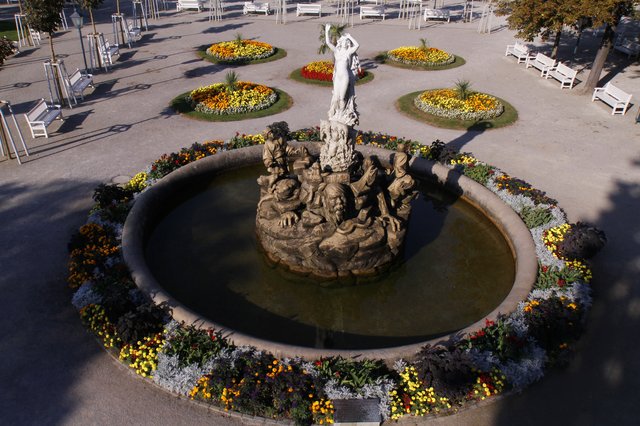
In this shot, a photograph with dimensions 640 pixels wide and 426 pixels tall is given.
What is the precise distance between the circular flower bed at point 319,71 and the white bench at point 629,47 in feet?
55.0

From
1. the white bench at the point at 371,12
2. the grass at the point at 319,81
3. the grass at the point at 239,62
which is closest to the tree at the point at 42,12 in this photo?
the grass at the point at 239,62

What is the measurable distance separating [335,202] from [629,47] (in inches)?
1109

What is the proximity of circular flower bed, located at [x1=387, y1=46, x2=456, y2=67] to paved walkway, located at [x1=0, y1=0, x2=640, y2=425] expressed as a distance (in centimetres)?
115

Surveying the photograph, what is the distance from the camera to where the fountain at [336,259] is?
1097 cm

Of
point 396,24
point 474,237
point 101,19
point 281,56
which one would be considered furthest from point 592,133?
point 101,19

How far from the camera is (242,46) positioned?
30.4 meters

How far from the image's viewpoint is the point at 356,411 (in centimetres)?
860

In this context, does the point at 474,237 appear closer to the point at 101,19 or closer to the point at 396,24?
the point at 396,24

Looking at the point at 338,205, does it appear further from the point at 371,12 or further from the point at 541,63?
the point at 371,12

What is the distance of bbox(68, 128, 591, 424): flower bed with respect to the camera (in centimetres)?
880

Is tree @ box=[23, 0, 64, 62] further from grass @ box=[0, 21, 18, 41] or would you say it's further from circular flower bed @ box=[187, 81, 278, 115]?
grass @ box=[0, 21, 18, 41]

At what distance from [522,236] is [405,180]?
3656mm

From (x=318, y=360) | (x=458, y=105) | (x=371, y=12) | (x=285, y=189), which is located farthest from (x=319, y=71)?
(x=318, y=360)

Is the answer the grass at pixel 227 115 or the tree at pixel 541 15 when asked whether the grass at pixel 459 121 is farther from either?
the grass at pixel 227 115
